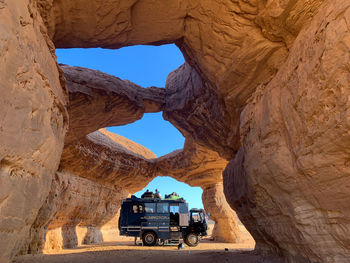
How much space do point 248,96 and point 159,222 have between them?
9.47 meters

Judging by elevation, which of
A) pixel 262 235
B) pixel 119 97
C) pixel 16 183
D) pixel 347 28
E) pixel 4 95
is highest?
pixel 119 97

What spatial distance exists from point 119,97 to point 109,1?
17.5 ft

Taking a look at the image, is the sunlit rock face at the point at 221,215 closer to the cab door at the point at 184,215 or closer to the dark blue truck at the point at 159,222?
the dark blue truck at the point at 159,222

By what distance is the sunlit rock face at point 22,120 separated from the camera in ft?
9.03

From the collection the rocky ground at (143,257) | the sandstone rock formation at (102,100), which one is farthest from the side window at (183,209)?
the sandstone rock formation at (102,100)

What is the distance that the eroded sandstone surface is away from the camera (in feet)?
9.64

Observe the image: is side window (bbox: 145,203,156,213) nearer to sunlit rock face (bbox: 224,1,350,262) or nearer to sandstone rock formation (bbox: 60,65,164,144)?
sandstone rock formation (bbox: 60,65,164,144)

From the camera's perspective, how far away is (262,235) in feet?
19.7

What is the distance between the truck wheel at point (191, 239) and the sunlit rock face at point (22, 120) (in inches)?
428

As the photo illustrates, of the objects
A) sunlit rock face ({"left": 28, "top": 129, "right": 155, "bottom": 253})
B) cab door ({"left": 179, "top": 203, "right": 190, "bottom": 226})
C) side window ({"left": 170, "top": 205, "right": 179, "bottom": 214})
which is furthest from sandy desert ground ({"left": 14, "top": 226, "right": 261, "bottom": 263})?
side window ({"left": 170, "top": 205, "right": 179, "bottom": 214})

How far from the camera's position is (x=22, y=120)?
121 inches

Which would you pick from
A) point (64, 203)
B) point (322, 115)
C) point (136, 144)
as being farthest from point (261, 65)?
point (136, 144)

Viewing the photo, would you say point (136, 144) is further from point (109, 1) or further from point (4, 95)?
point (4, 95)

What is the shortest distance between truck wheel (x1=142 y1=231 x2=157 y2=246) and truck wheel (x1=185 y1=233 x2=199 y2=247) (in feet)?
5.96
